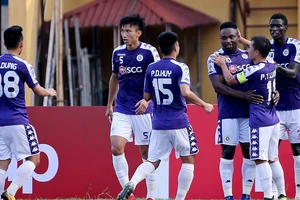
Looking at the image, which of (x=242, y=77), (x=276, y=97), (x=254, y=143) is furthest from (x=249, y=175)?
(x=242, y=77)

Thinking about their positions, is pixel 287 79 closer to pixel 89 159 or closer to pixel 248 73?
pixel 248 73

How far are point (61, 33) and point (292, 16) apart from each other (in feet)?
16.7

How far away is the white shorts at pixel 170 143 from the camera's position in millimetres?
11344

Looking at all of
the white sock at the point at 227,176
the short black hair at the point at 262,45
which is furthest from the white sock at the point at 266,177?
the short black hair at the point at 262,45

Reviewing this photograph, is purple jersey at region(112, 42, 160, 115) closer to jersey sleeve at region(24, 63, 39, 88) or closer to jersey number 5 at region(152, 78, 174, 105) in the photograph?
jersey number 5 at region(152, 78, 174, 105)

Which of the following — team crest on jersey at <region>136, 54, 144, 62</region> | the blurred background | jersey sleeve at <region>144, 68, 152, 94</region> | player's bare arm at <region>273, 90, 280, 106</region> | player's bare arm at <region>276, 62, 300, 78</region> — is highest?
the blurred background

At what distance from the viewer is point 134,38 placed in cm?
1235

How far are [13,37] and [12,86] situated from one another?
631 mm

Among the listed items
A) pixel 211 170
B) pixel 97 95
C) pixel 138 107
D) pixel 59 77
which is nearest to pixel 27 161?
pixel 138 107

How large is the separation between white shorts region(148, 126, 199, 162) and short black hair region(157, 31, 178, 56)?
982mm

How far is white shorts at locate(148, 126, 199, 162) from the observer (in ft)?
37.2

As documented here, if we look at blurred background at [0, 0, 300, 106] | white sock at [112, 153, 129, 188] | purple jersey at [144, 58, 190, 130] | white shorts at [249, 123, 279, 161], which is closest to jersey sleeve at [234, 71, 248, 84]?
white shorts at [249, 123, 279, 161]

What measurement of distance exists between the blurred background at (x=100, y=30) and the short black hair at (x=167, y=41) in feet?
26.7

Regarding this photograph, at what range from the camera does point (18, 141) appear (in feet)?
38.2
